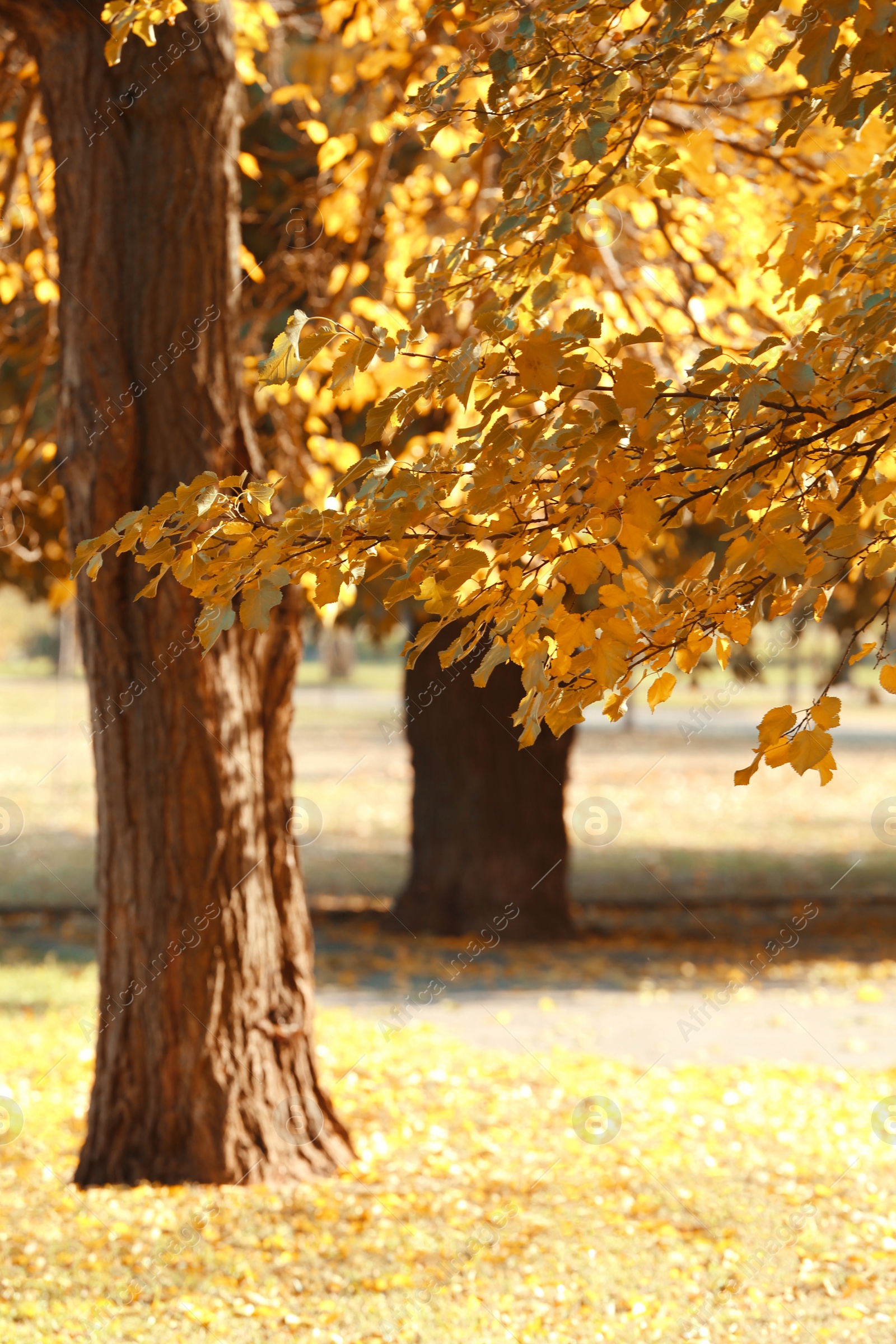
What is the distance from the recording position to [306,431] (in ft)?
26.4

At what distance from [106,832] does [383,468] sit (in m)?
2.73

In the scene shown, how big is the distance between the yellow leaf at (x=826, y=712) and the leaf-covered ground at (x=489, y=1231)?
2335 mm

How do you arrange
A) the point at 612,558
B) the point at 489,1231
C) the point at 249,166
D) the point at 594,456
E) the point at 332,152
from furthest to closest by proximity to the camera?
1. the point at 249,166
2. the point at 332,152
3. the point at 489,1231
4. the point at 612,558
5. the point at 594,456

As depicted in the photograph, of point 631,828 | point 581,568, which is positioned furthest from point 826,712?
point 631,828

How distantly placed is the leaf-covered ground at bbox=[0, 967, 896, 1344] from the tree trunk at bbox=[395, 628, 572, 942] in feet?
13.2

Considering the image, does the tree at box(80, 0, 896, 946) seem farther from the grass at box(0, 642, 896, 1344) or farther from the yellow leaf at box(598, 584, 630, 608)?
the grass at box(0, 642, 896, 1344)

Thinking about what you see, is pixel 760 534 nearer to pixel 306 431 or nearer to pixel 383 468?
pixel 383 468

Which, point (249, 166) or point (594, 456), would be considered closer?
point (594, 456)

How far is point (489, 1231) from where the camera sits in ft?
14.1

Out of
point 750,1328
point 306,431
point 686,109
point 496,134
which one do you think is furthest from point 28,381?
point 750,1328

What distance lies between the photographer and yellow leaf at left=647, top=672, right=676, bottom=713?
246 centimetres

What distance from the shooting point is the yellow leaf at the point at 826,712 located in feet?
6.98

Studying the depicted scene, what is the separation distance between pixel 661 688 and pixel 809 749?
0.44 m

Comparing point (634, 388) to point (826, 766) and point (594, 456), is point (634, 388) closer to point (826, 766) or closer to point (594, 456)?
point (594, 456)
